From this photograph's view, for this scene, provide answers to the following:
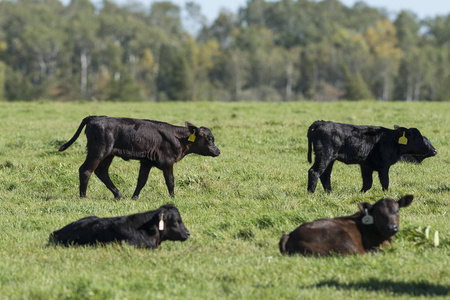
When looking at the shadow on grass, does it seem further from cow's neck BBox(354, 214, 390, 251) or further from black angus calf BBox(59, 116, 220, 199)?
black angus calf BBox(59, 116, 220, 199)

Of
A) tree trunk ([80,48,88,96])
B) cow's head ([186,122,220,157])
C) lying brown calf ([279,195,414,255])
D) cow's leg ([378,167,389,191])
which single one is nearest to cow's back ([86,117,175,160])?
cow's head ([186,122,220,157])

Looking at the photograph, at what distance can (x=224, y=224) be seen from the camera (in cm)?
891

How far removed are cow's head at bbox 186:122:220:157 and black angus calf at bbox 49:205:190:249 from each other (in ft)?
14.4

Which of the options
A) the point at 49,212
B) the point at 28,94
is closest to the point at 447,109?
the point at 49,212

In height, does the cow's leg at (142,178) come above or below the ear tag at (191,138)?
below

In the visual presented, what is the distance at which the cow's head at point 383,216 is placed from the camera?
286 inches

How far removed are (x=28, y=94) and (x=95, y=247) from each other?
7329 centimetres

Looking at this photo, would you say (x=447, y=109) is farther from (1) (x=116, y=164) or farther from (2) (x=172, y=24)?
(2) (x=172, y=24)

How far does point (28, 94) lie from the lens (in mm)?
77312

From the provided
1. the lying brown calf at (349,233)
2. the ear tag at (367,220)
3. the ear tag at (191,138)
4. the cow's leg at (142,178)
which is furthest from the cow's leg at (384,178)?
the ear tag at (367,220)

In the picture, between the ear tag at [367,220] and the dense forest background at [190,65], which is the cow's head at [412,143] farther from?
the dense forest background at [190,65]

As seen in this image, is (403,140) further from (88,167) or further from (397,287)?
(397,287)

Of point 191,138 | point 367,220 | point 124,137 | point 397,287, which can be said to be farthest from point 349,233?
point 191,138

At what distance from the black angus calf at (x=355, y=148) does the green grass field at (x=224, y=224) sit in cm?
41
